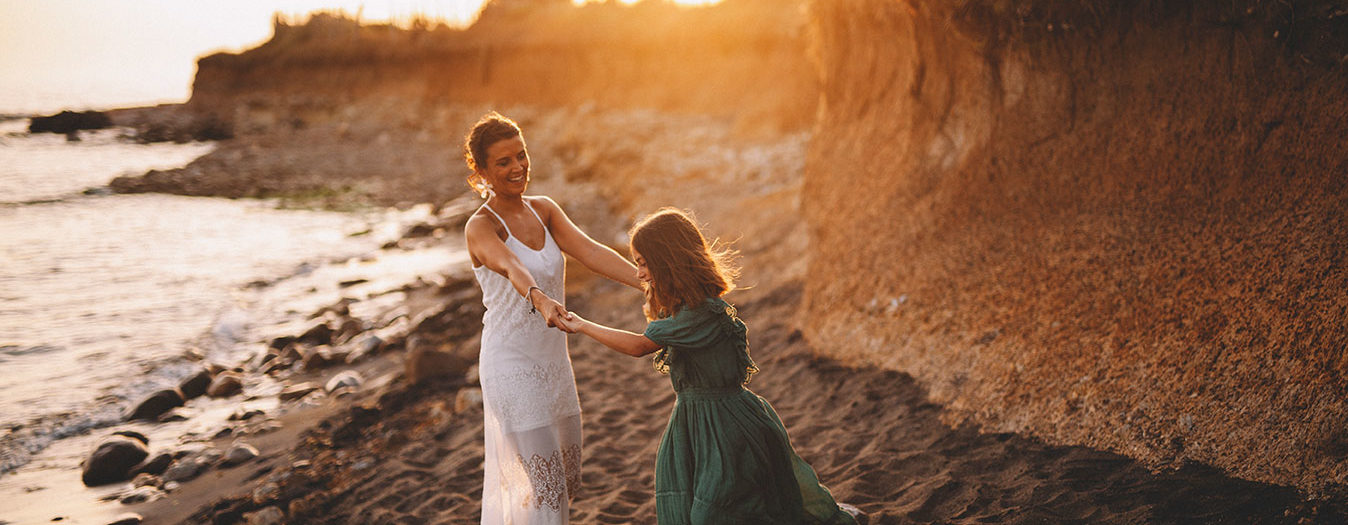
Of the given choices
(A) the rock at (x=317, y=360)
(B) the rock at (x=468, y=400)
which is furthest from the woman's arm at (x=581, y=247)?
(A) the rock at (x=317, y=360)

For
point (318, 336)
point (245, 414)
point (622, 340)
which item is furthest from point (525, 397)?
point (318, 336)

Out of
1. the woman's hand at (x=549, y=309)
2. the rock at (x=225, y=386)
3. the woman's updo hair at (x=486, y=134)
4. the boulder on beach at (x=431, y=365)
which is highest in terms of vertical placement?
the woman's updo hair at (x=486, y=134)

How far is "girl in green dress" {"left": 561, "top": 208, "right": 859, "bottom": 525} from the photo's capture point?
2668 millimetres

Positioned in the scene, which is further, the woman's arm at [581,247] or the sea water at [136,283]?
the sea water at [136,283]

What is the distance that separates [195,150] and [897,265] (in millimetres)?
37286

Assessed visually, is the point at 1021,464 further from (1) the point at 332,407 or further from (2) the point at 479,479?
(1) the point at 332,407

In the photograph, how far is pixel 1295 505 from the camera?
10.2ft

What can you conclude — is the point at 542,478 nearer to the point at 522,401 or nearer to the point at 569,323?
the point at 522,401

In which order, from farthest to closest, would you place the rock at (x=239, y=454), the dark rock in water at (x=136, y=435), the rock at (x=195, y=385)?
1. the rock at (x=195, y=385)
2. the dark rock in water at (x=136, y=435)
3. the rock at (x=239, y=454)

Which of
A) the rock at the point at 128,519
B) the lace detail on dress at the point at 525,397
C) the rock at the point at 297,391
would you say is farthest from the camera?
the rock at the point at 297,391

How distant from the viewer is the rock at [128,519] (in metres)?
5.00

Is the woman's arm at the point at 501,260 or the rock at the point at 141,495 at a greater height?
the woman's arm at the point at 501,260

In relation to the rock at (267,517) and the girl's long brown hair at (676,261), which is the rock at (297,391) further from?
the girl's long brown hair at (676,261)

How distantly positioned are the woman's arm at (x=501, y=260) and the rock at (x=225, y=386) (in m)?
5.39
